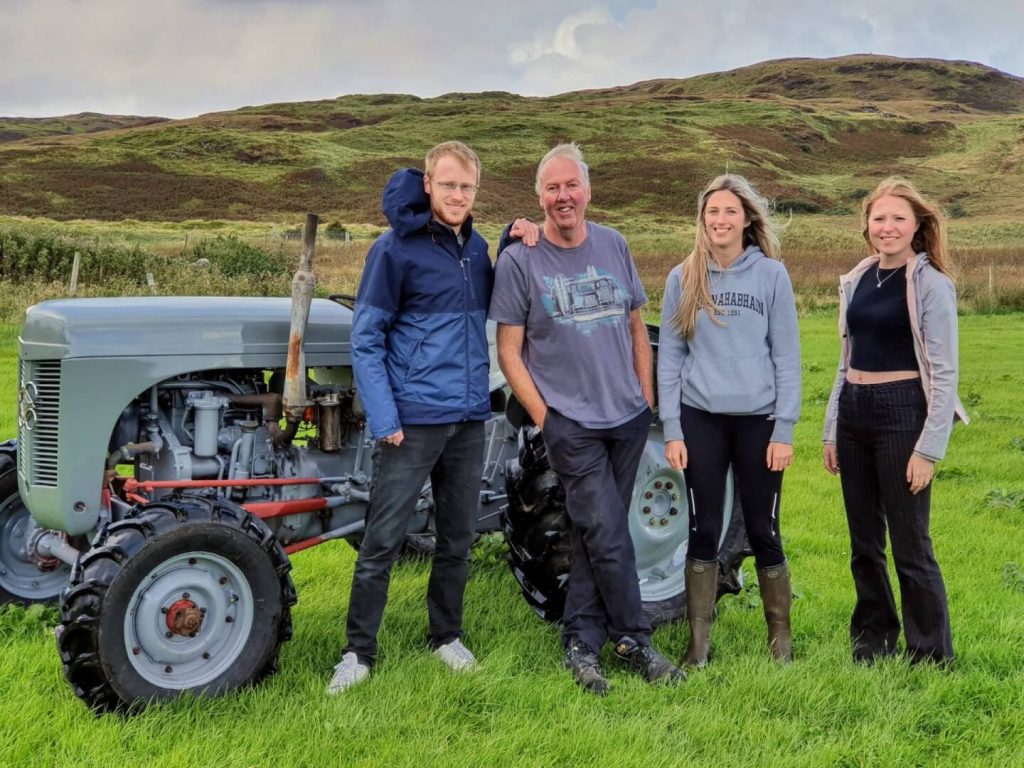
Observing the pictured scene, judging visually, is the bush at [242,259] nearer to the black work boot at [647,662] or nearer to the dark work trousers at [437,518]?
the dark work trousers at [437,518]

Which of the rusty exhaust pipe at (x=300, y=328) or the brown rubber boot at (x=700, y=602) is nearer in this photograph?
the rusty exhaust pipe at (x=300, y=328)

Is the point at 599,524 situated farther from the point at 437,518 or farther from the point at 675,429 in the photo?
the point at 437,518

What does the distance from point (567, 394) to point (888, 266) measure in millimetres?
1342

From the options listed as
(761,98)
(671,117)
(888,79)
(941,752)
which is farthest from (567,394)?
(888,79)

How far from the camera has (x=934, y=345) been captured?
3350mm

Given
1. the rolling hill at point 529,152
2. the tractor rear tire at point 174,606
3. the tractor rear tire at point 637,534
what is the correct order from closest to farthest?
the tractor rear tire at point 174,606
the tractor rear tire at point 637,534
the rolling hill at point 529,152

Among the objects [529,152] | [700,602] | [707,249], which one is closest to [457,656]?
[700,602]

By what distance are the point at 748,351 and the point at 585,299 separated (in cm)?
65

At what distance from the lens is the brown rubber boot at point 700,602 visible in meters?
3.71

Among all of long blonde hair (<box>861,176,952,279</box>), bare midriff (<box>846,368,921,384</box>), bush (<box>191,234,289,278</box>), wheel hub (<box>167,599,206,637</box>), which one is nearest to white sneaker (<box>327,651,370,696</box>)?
wheel hub (<box>167,599,206,637</box>)

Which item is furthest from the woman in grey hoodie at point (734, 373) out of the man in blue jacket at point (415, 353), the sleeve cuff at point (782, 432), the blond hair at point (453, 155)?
the blond hair at point (453, 155)

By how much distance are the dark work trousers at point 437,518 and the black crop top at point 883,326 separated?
151 centimetres

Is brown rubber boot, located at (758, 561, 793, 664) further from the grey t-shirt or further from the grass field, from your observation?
the grey t-shirt

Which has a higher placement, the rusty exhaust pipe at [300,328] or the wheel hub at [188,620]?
the rusty exhaust pipe at [300,328]
